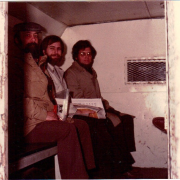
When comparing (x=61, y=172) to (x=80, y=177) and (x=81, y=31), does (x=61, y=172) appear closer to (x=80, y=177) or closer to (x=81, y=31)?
(x=80, y=177)

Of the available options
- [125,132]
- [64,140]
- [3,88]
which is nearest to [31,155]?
[64,140]

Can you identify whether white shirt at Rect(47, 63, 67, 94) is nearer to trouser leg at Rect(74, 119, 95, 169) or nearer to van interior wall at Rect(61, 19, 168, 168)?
trouser leg at Rect(74, 119, 95, 169)

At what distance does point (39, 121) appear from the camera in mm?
2055

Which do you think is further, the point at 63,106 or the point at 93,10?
the point at 93,10

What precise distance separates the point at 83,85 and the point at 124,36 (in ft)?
2.83

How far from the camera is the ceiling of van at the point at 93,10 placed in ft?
8.96

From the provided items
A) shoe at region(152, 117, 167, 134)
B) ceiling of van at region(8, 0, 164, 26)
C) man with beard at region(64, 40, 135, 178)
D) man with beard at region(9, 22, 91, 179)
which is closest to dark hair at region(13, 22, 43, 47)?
ceiling of van at region(8, 0, 164, 26)

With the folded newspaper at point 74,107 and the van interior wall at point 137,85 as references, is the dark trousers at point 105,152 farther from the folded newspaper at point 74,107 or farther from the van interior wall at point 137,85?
the van interior wall at point 137,85

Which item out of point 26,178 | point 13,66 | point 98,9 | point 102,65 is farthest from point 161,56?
point 26,178

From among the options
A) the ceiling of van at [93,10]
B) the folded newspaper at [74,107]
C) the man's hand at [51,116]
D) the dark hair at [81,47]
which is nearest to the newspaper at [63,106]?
the folded newspaper at [74,107]

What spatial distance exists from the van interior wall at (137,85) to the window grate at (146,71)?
0.22 ft

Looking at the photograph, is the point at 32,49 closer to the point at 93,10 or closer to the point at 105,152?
the point at 93,10

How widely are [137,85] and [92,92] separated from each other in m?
0.60

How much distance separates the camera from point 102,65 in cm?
343
